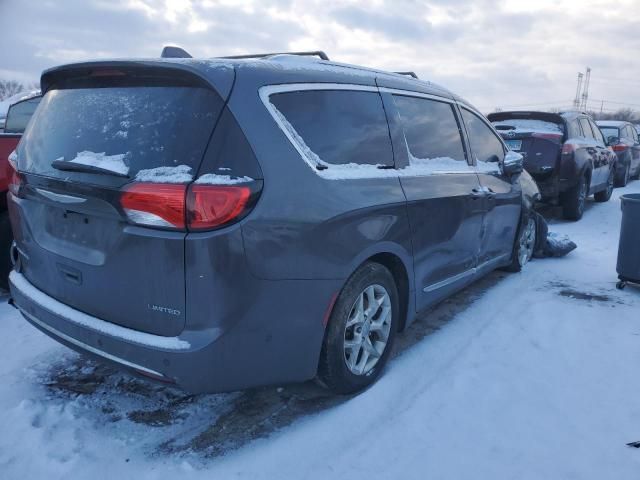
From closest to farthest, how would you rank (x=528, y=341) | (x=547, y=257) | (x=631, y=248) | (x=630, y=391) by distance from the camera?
(x=630, y=391) → (x=528, y=341) → (x=631, y=248) → (x=547, y=257)

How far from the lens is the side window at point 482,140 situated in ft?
14.4

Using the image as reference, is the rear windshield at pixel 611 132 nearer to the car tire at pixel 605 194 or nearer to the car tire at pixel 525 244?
the car tire at pixel 605 194

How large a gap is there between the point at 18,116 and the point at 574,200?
880 centimetres

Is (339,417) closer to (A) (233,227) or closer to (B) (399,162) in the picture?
(A) (233,227)

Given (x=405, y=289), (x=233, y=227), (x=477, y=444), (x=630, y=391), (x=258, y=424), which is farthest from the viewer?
(x=405, y=289)

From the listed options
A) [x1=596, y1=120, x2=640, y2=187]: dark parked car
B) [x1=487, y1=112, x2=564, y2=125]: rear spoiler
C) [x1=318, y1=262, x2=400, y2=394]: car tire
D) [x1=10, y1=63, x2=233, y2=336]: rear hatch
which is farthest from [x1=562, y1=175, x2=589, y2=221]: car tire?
[x1=10, y1=63, x2=233, y2=336]: rear hatch

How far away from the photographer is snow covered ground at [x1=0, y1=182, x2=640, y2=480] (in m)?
2.42

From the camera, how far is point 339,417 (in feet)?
9.23

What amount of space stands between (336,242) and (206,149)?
2.64ft

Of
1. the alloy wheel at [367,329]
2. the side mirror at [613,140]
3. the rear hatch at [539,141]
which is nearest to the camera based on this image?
the alloy wheel at [367,329]

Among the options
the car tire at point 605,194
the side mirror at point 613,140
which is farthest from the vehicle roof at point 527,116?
the side mirror at point 613,140

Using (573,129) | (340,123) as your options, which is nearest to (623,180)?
(573,129)

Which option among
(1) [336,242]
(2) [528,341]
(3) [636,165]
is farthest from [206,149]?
(3) [636,165]

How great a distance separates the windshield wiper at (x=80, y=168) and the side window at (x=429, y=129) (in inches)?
74.9
